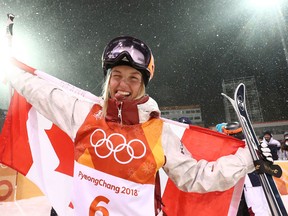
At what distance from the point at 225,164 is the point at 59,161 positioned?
1.61 meters

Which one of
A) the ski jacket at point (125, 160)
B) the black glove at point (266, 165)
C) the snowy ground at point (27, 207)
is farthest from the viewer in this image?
→ the snowy ground at point (27, 207)

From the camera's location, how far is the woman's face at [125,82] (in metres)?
2.20

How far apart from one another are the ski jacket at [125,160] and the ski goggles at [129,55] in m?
0.32

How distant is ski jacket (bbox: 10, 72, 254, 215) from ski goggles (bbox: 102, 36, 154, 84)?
0.32m

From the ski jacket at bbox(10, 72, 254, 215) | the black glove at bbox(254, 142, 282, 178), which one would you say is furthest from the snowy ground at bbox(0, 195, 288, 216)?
the black glove at bbox(254, 142, 282, 178)

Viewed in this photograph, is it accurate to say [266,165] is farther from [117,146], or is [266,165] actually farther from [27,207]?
[27,207]

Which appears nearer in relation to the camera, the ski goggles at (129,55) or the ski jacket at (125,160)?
the ski jacket at (125,160)

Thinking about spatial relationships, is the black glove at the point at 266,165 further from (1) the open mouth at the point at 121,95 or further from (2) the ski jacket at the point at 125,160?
(1) the open mouth at the point at 121,95

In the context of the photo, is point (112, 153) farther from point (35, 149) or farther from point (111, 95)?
point (35, 149)

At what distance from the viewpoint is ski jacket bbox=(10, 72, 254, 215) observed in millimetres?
1960

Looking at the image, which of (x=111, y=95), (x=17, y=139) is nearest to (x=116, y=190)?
(x=111, y=95)

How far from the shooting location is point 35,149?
2867 mm

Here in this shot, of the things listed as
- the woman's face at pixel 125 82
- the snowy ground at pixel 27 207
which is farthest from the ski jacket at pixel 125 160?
the snowy ground at pixel 27 207

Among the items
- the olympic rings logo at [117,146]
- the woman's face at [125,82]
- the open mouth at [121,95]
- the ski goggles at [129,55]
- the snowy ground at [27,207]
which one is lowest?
the snowy ground at [27,207]
